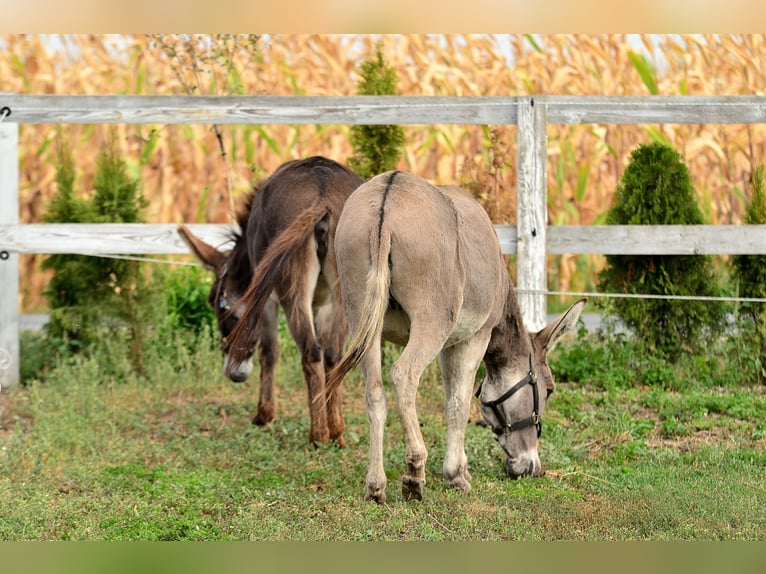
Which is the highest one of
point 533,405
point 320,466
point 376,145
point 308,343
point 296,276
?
point 376,145

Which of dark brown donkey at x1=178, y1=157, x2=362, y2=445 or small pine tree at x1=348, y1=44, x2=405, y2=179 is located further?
A: small pine tree at x1=348, y1=44, x2=405, y2=179

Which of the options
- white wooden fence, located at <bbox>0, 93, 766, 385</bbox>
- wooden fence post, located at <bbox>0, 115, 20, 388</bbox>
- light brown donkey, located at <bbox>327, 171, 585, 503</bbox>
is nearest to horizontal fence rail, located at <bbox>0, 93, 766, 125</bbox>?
white wooden fence, located at <bbox>0, 93, 766, 385</bbox>

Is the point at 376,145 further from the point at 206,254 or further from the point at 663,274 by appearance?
the point at 663,274

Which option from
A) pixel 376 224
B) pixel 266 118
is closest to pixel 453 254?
pixel 376 224

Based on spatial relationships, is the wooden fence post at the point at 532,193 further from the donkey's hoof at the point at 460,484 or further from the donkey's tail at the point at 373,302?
the donkey's tail at the point at 373,302

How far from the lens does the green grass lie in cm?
527

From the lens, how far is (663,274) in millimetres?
9195

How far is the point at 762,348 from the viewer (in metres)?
8.97

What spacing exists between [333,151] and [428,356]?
1035 cm

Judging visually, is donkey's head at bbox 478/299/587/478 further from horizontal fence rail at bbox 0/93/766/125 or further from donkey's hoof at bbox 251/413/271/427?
horizontal fence rail at bbox 0/93/766/125

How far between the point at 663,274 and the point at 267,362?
3.83 m

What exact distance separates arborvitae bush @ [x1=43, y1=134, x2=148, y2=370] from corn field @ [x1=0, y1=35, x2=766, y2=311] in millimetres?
4037

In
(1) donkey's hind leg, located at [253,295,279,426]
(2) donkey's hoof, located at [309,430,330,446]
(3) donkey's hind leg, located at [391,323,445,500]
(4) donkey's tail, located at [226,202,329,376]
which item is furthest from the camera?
(1) donkey's hind leg, located at [253,295,279,426]

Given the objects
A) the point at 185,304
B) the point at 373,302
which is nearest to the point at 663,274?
the point at 373,302
